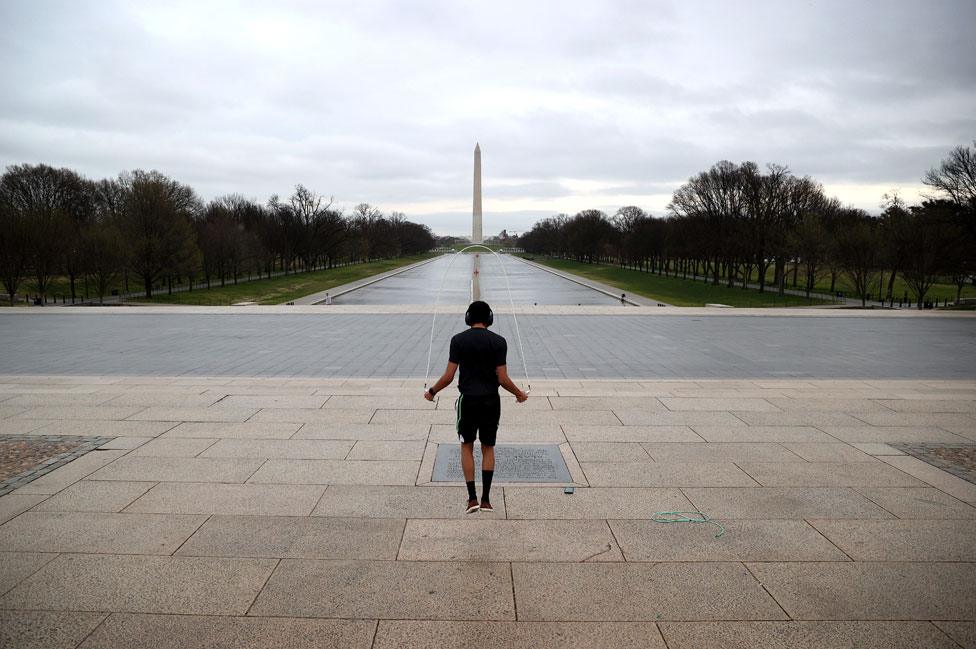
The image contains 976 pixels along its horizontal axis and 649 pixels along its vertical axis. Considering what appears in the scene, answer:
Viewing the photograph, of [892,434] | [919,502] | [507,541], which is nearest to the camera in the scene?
[507,541]

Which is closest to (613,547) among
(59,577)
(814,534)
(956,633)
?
(814,534)

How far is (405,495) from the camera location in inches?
255

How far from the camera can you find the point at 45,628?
4.19 metres

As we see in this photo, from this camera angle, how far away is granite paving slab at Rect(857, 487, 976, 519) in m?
6.06

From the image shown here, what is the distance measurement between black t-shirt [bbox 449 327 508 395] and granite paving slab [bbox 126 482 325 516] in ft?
6.87

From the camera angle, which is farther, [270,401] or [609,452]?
[270,401]

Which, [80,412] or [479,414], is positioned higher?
[479,414]

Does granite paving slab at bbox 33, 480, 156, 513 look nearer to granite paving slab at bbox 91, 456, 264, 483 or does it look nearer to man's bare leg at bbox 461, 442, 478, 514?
granite paving slab at bbox 91, 456, 264, 483

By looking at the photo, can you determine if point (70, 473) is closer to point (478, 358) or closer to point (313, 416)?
point (313, 416)

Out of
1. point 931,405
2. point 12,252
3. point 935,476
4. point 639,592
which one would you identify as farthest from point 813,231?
point 12,252

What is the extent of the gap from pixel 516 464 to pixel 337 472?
6.92 feet

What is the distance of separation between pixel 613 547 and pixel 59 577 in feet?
14.7

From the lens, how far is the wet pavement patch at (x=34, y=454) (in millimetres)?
6926

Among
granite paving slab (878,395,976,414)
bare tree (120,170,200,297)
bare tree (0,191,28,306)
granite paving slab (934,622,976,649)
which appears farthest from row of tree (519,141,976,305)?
bare tree (0,191,28,306)
